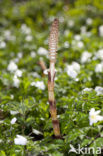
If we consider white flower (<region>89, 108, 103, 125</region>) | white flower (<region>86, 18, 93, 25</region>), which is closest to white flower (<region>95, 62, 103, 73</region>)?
white flower (<region>89, 108, 103, 125</region>)

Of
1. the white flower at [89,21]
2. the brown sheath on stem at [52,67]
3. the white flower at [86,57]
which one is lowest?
the brown sheath on stem at [52,67]

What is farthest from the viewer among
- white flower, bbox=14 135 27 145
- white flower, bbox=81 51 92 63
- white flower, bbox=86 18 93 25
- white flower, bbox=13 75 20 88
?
white flower, bbox=86 18 93 25

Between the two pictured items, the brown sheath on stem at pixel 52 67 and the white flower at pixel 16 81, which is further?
the white flower at pixel 16 81

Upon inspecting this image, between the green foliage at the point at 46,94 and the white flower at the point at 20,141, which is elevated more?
the green foliage at the point at 46,94

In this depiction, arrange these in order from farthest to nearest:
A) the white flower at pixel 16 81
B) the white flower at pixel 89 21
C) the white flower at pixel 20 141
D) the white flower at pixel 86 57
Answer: the white flower at pixel 89 21
the white flower at pixel 86 57
the white flower at pixel 16 81
the white flower at pixel 20 141

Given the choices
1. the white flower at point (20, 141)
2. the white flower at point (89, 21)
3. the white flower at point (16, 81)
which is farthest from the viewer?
the white flower at point (89, 21)

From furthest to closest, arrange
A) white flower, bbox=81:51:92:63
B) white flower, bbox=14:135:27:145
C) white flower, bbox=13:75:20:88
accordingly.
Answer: white flower, bbox=81:51:92:63 → white flower, bbox=13:75:20:88 → white flower, bbox=14:135:27:145

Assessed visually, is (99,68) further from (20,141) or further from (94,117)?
(20,141)

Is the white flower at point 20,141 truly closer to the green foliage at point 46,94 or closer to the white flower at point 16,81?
the green foliage at point 46,94

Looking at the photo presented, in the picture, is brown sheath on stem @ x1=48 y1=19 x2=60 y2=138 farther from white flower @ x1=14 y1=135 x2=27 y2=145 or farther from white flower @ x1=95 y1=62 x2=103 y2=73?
white flower @ x1=95 y1=62 x2=103 y2=73

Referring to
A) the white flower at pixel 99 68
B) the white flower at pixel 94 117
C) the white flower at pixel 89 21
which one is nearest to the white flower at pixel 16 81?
the white flower at pixel 99 68

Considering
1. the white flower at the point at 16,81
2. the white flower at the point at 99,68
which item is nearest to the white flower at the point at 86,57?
the white flower at the point at 99,68

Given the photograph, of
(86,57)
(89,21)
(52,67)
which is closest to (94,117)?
(52,67)

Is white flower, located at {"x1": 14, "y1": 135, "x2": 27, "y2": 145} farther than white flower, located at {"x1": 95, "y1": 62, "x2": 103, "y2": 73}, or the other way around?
white flower, located at {"x1": 95, "y1": 62, "x2": 103, "y2": 73}
